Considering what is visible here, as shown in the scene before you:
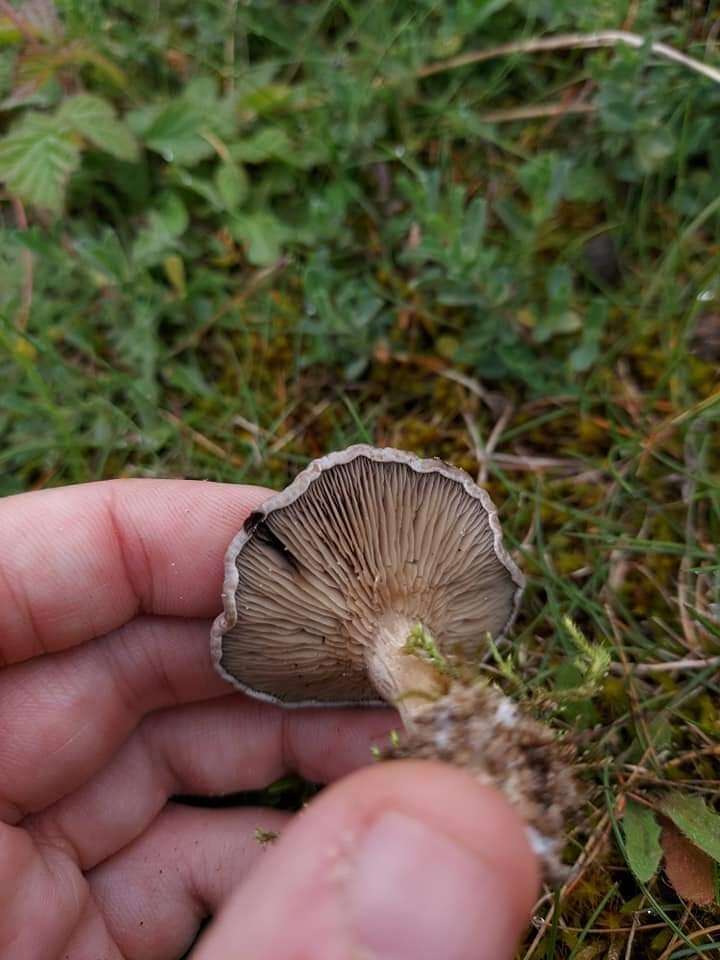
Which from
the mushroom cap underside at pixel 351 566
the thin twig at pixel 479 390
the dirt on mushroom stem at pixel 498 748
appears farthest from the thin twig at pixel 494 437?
the dirt on mushroom stem at pixel 498 748

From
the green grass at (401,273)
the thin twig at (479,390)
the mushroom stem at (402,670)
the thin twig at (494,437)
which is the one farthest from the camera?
the thin twig at (479,390)

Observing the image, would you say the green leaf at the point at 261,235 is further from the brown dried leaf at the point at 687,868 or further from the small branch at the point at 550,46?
the brown dried leaf at the point at 687,868

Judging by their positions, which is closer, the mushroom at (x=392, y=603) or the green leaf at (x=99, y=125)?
the mushroom at (x=392, y=603)

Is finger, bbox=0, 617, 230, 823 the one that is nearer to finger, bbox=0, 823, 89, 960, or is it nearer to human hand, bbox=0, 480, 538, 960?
human hand, bbox=0, 480, 538, 960

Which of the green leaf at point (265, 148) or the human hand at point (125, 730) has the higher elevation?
the green leaf at point (265, 148)

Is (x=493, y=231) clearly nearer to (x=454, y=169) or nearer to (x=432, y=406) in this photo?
(x=454, y=169)

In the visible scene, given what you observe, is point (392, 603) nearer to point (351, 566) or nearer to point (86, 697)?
point (351, 566)

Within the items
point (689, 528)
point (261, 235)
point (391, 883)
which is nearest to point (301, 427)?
point (261, 235)
